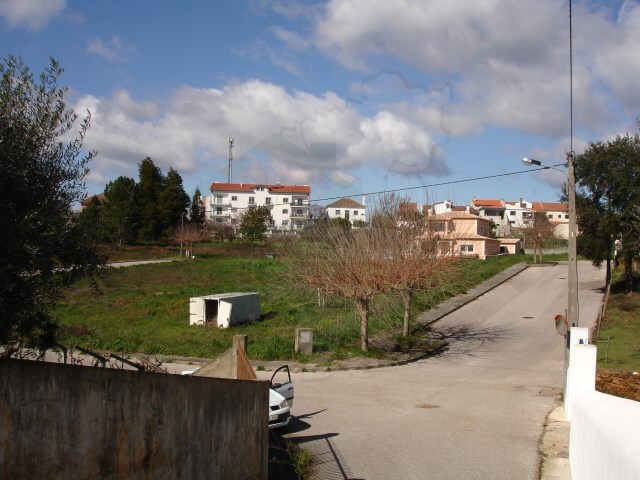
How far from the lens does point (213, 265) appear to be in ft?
189

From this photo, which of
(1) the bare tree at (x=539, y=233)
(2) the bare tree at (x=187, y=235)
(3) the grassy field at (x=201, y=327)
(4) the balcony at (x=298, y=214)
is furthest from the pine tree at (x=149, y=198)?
(1) the bare tree at (x=539, y=233)

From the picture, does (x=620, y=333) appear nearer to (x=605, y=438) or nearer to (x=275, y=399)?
(x=275, y=399)

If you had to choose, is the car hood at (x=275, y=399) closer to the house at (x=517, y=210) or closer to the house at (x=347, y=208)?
the house at (x=347, y=208)

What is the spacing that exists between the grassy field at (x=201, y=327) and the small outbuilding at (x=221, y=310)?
2.15 ft

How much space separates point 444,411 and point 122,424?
36.5 feet

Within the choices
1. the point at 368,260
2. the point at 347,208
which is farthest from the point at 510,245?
the point at 368,260

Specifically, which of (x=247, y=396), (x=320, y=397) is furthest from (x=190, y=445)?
(x=320, y=397)

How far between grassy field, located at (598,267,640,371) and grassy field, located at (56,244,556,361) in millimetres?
7922

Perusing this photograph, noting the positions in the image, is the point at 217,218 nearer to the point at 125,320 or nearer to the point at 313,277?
the point at 125,320

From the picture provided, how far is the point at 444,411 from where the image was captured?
15.4 meters

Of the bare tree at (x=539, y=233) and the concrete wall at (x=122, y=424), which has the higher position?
the bare tree at (x=539, y=233)

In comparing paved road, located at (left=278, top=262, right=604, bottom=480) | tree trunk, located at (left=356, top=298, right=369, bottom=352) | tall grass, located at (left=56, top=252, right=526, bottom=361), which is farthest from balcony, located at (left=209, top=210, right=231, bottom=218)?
tree trunk, located at (left=356, top=298, right=369, bottom=352)

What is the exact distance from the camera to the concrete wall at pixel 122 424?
474 cm

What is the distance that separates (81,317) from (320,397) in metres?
18.4
